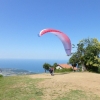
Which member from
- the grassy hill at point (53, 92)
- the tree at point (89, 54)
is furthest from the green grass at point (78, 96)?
the tree at point (89, 54)

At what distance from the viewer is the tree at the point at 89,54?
40.5 m

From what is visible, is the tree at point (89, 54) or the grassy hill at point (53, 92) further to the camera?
the tree at point (89, 54)

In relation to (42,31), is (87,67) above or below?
below

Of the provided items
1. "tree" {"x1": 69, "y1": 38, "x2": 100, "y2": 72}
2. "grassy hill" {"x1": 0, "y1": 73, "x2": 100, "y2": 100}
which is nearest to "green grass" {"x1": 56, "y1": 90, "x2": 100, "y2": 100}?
"grassy hill" {"x1": 0, "y1": 73, "x2": 100, "y2": 100}

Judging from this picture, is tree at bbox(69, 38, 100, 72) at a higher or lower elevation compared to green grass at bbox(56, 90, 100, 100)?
higher

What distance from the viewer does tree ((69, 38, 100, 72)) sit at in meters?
40.5

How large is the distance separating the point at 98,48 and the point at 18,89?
2850 cm

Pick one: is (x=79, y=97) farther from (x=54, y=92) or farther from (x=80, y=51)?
(x=80, y=51)

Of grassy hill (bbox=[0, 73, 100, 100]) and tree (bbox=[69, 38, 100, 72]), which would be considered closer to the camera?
grassy hill (bbox=[0, 73, 100, 100])

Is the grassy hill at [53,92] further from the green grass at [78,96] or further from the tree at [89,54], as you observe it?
the tree at [89,54]

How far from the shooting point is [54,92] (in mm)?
15711

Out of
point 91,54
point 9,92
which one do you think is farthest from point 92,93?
point 91,54

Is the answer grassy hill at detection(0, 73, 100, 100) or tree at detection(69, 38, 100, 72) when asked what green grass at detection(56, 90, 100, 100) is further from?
tree at detection(69, 38, 100, 72)

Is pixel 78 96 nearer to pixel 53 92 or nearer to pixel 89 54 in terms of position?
pixel 53 92
